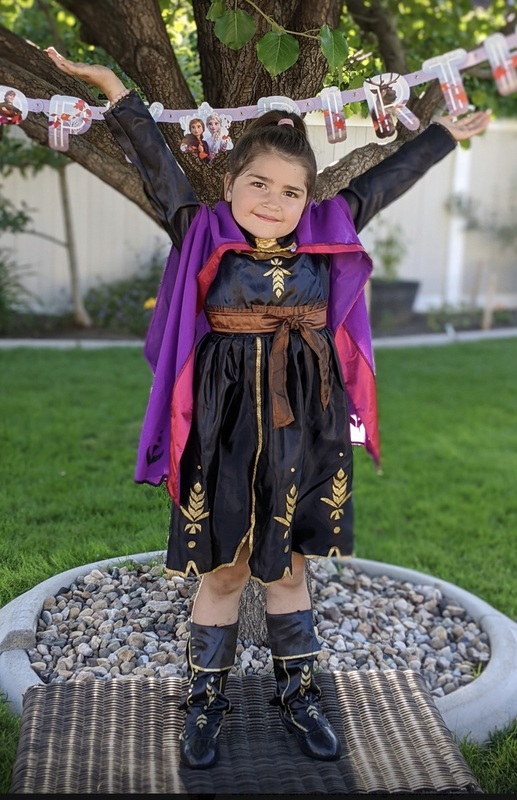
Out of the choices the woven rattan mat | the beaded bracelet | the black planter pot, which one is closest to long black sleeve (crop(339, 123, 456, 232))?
the beaded bracelet

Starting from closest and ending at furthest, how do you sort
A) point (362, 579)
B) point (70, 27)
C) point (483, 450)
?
point (362, 579)
point (70, 27)
point (483, 450)

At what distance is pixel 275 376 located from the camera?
2.10 meters

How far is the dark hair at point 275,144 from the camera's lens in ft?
6.97

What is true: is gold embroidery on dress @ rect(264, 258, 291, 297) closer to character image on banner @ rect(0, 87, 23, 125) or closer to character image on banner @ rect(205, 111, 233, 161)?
character image on banner @ rect(205, 111, 233, 161)

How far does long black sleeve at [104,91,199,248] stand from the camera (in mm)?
2148

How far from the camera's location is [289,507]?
2.16 meters

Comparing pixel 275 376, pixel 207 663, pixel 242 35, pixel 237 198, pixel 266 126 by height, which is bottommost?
pixel 207 663

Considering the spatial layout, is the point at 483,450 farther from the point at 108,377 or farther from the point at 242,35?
the point at 242,35

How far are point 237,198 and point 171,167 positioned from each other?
0.18m

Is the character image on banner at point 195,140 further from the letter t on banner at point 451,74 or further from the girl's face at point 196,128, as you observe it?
the letter t on banner at point 451,74

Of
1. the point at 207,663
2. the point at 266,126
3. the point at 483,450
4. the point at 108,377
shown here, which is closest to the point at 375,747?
the point at 207,663

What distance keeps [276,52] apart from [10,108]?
0.70 meters

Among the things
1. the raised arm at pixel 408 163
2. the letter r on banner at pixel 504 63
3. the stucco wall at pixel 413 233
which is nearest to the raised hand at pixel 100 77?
the raised arm at pixel 408 163

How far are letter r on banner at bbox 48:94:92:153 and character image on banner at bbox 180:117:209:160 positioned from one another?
0.27m
